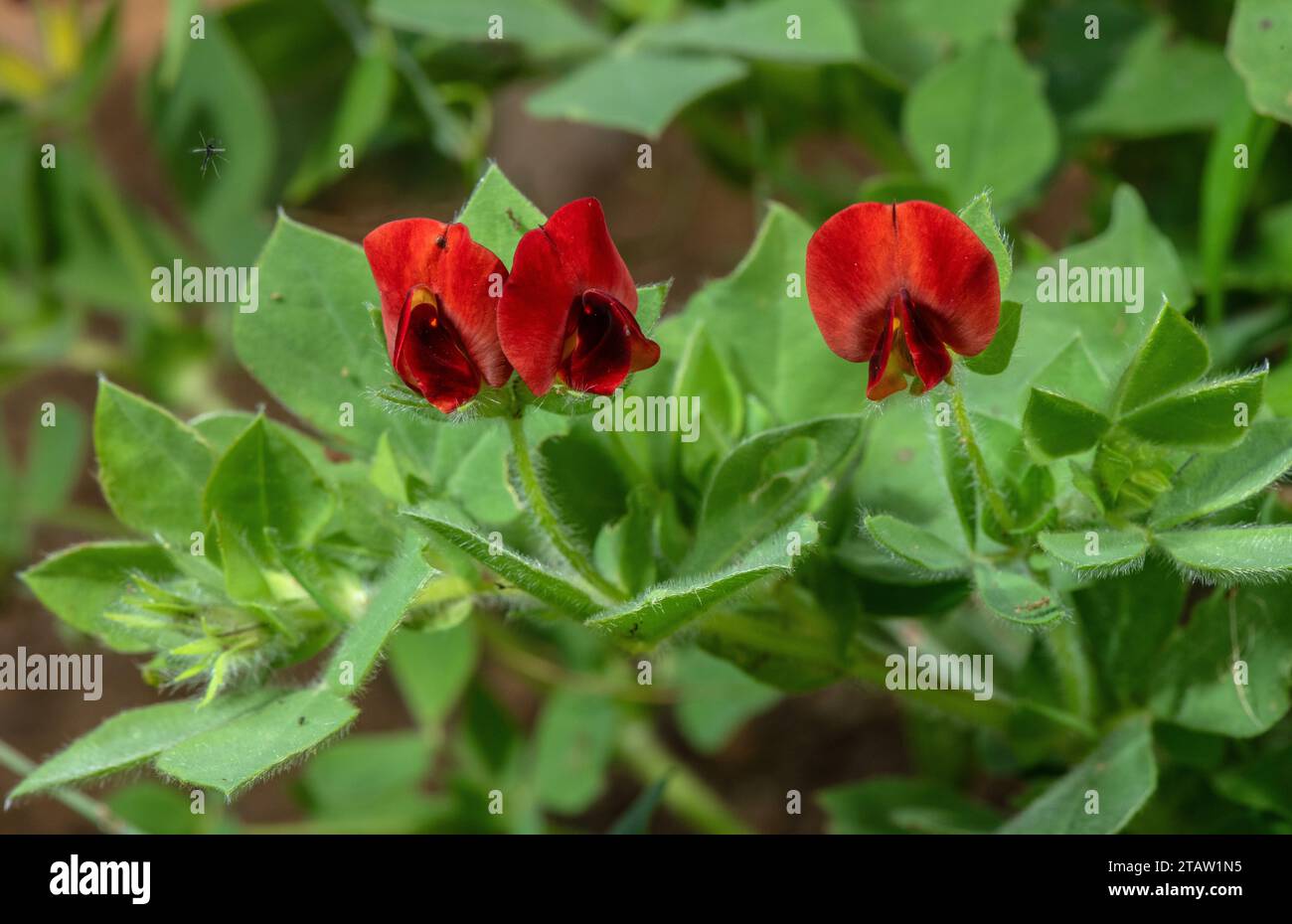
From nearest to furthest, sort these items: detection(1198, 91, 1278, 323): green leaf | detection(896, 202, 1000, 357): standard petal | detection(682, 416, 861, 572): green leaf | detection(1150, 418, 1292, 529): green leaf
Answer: detection(896, 202, 1000, 357): standard petal → detection(1150, 418, 1292, 529): green leaf → detection(682, 416, 861, 572): green leaf → detection(1198, 91, 1278, 323): green leaf

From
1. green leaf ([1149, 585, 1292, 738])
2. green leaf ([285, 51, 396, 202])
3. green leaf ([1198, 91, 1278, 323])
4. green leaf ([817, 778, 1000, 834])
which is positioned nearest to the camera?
green leaf ([1149, 585, 1292, 738])

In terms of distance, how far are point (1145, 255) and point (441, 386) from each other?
99 cm

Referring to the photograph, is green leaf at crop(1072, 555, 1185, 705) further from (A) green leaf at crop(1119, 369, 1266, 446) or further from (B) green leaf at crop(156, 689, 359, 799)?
(B) green leaf at crop(156, 689, 359, 799)

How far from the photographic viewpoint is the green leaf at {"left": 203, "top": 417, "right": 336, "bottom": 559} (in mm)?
1324

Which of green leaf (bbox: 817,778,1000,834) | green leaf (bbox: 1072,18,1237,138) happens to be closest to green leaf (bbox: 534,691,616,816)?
green leaf (bbox: 817,778,1000,834)

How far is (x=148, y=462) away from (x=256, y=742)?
39cm

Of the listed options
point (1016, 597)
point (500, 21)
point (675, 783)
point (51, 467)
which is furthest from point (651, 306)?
point (51, 467)

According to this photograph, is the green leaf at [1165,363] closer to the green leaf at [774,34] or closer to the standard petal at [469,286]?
the standard petal at [469,286]

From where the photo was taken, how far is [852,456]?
4.72 ft

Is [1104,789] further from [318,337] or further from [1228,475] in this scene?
[318,337]

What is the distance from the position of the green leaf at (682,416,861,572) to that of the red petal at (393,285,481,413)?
32 cm
